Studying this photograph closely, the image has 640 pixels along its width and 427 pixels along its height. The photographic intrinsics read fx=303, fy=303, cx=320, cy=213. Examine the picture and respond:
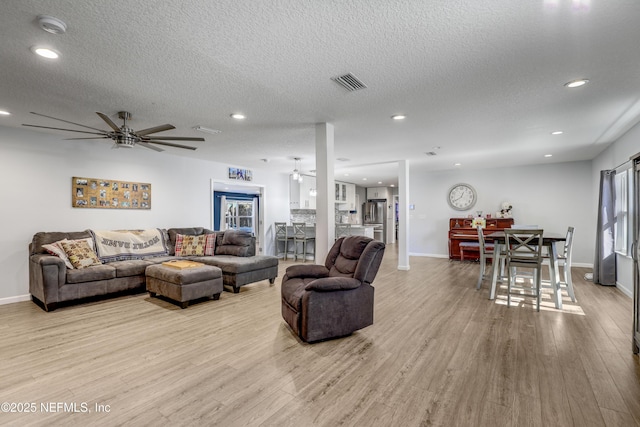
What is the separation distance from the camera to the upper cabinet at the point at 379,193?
12852 mm

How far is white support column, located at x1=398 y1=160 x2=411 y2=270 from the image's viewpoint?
22.4ft

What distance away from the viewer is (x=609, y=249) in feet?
17.2

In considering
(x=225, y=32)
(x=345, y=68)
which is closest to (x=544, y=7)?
(x=345, y=68)

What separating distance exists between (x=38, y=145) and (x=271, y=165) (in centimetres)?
421

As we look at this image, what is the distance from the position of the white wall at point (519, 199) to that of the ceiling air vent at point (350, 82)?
570 cm

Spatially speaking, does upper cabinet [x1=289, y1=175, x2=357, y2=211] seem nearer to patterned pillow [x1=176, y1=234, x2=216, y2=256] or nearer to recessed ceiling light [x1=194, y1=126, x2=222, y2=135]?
patterned pillow [x1=176, y1=234, x2=216, y2=256]

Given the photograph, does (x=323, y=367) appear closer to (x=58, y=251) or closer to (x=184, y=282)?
(x=184, y=282)

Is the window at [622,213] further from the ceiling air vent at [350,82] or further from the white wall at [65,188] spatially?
the white wall at [65,188]

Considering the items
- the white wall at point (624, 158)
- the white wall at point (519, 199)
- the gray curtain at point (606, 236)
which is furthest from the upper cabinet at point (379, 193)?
the gray curtain at point (606, 236)

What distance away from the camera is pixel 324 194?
4.11 m

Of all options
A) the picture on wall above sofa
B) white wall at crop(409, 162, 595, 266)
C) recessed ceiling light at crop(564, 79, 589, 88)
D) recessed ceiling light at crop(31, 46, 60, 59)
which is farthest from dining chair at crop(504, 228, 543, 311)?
the picture on wall above sofa

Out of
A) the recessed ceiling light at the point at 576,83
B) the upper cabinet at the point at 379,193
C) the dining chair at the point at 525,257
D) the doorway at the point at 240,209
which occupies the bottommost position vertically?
the dining chair at the point at 525,257

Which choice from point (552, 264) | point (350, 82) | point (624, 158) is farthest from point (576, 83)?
point (624, 158)

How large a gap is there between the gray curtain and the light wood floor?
5.22 ft
